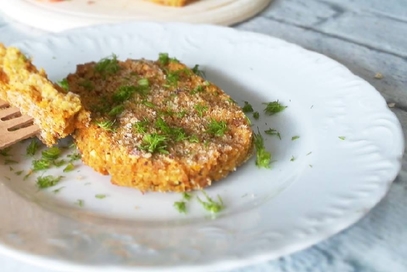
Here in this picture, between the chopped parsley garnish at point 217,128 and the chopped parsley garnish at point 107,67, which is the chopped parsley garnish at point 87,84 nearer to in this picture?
the chopped parsley garnish at point 107,67

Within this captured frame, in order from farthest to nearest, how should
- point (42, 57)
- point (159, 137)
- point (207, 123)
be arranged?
point (42, 57) < point (207, 123) < point (159, 137)

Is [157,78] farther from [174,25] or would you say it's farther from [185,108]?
[174,25]

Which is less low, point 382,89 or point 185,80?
point 185,80

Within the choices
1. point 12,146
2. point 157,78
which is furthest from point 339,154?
point 12,146

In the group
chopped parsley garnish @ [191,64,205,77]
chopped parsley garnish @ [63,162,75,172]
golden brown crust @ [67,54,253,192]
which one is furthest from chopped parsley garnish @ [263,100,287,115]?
chopped parsley garnish @ [63,162,75,172]

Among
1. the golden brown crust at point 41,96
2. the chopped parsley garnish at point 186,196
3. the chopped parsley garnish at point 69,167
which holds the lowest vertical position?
the chopped parsley garnish at point 69,167

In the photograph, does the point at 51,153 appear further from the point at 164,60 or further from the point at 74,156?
the point at 164,60

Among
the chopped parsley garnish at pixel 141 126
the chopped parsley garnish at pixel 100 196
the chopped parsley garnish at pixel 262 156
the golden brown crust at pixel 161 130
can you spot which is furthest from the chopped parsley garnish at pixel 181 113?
the chopped parsley garnish at pixel 100 196
